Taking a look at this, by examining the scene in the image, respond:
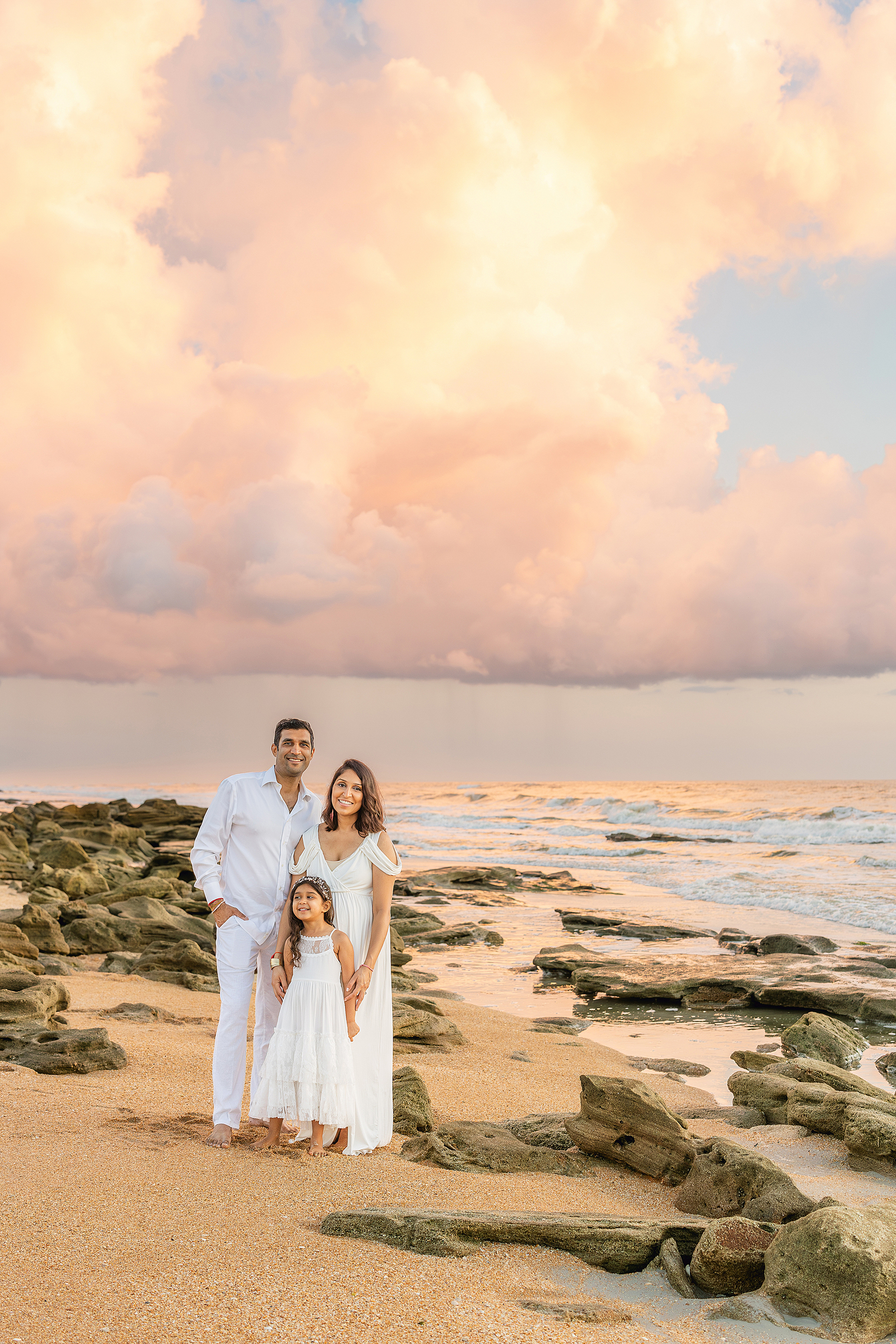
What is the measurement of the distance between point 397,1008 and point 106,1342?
6.39 m

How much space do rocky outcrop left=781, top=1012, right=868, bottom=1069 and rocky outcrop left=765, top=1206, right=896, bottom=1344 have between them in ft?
18.6

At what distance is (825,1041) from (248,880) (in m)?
6.35

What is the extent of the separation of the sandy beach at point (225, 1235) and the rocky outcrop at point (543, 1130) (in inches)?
20.2

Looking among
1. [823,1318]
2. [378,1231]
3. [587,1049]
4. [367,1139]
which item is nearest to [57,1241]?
[378,1231]

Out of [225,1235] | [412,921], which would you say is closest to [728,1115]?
[225,1235]

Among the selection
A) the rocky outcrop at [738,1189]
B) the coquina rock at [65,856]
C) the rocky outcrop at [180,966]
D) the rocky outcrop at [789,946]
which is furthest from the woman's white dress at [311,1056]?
the coquina rock at [65,856]

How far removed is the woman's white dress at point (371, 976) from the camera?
5418mm

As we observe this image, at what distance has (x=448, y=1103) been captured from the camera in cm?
704

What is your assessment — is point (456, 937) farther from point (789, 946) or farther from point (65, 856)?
point (65, 856)

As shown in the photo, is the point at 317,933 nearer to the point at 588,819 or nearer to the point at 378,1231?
the point at 378,1231

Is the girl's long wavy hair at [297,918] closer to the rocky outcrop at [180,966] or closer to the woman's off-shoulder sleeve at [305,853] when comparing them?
the woman's off-shoulder sleeve at [305,853]

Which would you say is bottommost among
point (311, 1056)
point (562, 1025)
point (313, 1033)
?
point (562, 1025)

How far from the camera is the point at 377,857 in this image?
18.1 ft

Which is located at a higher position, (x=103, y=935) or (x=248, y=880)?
(x=248, y=880)
